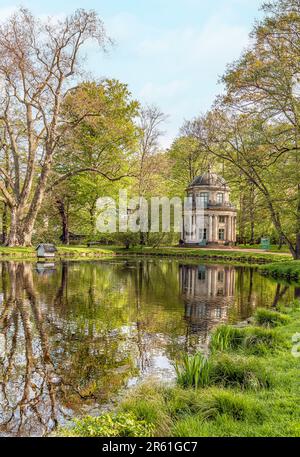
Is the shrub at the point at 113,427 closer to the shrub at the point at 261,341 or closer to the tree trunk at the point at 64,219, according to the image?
the shrub at the point at 261,341

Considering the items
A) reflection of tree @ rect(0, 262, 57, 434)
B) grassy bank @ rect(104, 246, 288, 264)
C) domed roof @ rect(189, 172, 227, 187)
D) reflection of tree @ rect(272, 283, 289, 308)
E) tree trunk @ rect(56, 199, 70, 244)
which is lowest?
reflection of tree @ rect(272, 283, 289, 308)

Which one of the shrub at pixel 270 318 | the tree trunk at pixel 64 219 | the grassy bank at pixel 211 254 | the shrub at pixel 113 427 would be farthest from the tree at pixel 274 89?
the tree trunk at pixel 64 219

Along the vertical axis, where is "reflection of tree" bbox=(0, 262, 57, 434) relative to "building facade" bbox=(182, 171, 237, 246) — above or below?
below

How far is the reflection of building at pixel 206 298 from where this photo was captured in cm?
1007

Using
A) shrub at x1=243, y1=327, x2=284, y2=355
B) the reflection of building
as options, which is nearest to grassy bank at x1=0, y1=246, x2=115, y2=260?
the reflection of building

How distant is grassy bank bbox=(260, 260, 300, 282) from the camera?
21.1 m

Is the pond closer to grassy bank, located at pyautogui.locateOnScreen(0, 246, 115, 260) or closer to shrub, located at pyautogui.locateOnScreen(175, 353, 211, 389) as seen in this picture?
shrub, located at pyautogui.locateOnScreen(175, 353, 211, 389)

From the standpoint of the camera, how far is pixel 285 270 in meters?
22.0

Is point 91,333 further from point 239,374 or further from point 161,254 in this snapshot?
point 161,254

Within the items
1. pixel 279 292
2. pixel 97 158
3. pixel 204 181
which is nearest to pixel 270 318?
pixel 279 292

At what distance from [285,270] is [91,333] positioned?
16.1 meters

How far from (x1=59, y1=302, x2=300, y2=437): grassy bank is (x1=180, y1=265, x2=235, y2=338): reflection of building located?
10.7ft

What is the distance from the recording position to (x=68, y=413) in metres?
4.62
